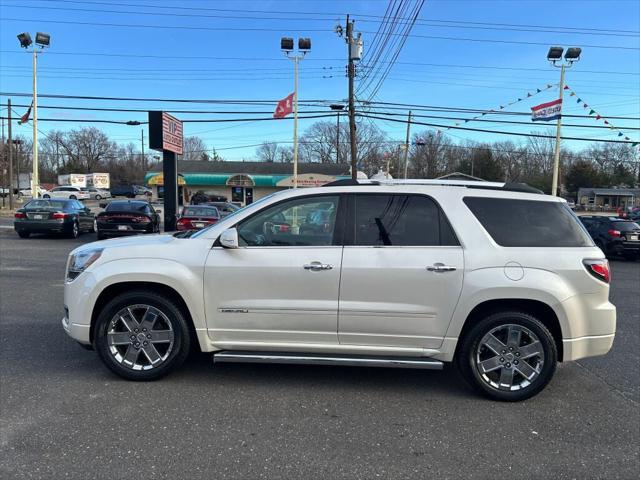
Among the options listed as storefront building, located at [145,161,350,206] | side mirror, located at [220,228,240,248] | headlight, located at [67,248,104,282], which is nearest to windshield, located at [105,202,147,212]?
headlight, located at [67,248,104,282]

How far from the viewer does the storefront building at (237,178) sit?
1752 inches

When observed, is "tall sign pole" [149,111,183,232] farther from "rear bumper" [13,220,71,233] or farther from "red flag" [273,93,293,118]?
"red flag" [273,93,293,118]

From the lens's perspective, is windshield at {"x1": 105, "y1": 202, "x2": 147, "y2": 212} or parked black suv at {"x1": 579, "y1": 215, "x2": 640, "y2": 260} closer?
parked black suv at {"x1": 579, "y1": 215, "x2": 640, "y2": 260}

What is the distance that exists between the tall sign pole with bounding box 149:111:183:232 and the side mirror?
1130 cm

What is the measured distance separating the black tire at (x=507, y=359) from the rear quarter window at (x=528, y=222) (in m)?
0.64

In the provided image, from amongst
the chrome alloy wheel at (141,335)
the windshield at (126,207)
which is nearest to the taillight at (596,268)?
the chrome alloy wheel at (141,335)

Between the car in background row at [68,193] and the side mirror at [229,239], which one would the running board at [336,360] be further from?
the car in background row at [68,193]

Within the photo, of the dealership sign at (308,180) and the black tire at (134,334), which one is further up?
the dealership sign at (308,180)

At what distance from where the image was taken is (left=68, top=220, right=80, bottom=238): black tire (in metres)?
17.2

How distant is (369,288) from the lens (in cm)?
382

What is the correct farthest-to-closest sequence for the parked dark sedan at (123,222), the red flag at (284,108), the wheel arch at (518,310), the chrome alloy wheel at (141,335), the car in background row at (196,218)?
1. the red flag at (284,108)
2. the parked dark sedan at (123,222)
3. the car in background row at (196,218)
4. the chrome alloy wheel at (141,335)
5. the wheel arch at (518,310)

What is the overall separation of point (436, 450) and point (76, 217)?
17.7 metres

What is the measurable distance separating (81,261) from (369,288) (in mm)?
2558

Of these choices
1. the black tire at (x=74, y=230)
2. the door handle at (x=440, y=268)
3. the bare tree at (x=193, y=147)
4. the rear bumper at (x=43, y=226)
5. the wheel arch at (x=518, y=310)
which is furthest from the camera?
the bare tree at (x=193, y=147)
